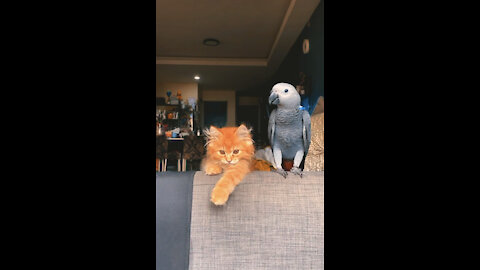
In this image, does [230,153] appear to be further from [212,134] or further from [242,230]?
Result: [242,230]

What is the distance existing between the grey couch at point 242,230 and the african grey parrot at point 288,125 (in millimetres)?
208

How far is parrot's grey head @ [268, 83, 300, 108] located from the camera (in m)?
0.94

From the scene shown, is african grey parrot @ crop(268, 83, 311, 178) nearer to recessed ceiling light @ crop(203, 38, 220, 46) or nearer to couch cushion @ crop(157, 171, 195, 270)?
couch cushion @ crop(157, 171, 195, 270)

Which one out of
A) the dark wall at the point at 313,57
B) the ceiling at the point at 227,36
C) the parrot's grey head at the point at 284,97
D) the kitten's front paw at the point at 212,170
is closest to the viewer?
the kitten's front paw at the point at 212,170

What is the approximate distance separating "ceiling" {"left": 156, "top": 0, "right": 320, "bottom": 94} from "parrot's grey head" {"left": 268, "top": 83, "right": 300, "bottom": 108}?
6.61 feet

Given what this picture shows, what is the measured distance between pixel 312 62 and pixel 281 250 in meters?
2.42

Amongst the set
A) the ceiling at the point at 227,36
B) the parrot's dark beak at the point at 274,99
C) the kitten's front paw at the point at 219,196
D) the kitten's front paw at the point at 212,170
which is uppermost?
the ceiling at the point at 227,36

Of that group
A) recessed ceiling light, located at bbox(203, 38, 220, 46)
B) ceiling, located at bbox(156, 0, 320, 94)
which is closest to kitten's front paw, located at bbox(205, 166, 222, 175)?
ceiling, located at bbox(156, 0, 320, 94)

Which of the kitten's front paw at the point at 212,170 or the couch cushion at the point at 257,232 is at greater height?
the kitten's front paw at the point at 212,170

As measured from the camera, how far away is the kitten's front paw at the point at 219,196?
723 millimetres

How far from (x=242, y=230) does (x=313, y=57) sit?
7.94ft

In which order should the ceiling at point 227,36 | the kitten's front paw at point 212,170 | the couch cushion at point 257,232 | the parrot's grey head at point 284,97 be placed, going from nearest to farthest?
the couch cushion at point 257,232
the kitten's front paw at point 212,170
the parrot's grey head at point 284,97
the ceiling at point 227,36

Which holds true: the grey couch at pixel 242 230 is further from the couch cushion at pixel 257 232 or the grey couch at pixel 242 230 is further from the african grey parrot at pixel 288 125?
the african grey parrot at pixel 288 125

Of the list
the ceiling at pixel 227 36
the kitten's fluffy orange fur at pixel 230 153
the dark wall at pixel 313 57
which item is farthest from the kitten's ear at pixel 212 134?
the ceiling at pixel 227 36
